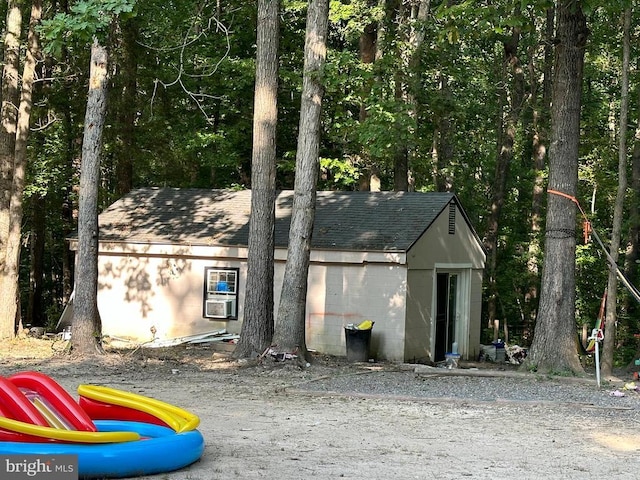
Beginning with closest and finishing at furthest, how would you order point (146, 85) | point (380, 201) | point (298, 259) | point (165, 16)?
point (298, 259) < point (380, 201) < point (165, 16) < point (146, 85)

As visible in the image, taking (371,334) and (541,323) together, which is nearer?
(541,323)

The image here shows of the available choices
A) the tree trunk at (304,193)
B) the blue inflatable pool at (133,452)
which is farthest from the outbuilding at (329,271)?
the blue inflatable pool at (133,452)

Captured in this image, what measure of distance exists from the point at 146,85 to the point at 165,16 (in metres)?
2.61

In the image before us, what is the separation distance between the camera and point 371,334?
17.5 metres

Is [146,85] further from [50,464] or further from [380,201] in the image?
[50,464]

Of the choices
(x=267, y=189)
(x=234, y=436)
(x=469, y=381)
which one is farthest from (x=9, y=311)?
(x=234, y=436)

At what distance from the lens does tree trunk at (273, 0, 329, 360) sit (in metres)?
15.0

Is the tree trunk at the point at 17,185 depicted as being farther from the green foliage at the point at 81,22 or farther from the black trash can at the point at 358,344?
the green foliage at the point at 81,22

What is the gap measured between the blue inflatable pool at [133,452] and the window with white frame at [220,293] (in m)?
11.8

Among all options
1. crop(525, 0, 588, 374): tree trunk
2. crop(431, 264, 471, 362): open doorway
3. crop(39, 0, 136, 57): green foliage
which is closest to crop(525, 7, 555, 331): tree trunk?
crop(431, 264, 471, 362): open doorway

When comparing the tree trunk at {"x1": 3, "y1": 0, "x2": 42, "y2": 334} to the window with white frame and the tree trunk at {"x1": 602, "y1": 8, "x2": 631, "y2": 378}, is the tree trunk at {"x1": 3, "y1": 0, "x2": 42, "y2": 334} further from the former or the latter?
the tree trunk at {"x1": 602, "y1": 8, "x2": 631, "y2": 378}

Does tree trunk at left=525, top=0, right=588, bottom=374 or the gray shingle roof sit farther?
the gray shingle roof

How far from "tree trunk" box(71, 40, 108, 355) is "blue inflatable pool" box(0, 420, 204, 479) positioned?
27.1 ft

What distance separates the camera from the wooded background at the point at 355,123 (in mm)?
21953
